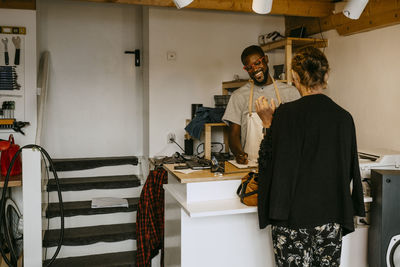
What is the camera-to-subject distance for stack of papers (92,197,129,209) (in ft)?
14.0

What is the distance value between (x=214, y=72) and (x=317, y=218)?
2973 mm

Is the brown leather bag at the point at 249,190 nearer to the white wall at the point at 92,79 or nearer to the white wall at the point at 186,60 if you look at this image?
the white wall at the point at 186,60

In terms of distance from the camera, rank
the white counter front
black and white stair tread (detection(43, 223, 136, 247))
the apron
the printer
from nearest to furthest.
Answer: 1. the white counter front
2. the printer
3. the apron
4. black and white stair tread (detection(43, 223, 136, 247))

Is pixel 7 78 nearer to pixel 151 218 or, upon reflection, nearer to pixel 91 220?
pixel 91 220

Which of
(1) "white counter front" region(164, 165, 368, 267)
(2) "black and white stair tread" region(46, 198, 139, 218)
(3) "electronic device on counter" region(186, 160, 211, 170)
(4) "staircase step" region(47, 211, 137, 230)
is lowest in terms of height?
(4) "staircase step" region(47, 211, 137, 230)

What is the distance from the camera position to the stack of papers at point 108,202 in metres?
4.25

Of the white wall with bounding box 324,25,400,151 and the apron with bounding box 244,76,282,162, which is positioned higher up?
the white wall with bounding box 324,25,400,151

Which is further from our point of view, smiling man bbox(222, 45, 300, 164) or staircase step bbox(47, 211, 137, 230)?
staircase step bbox(47, 211, 137, 230)

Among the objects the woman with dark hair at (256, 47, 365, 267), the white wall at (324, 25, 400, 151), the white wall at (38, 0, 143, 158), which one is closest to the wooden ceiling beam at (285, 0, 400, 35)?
the white wall at (324, 25, 400, 151)

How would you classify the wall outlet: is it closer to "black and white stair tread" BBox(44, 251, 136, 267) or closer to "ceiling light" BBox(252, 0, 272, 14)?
"black and white stair tread" BBox(44, 251, 136, 267)

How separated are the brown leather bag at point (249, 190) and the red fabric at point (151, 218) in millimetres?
1232

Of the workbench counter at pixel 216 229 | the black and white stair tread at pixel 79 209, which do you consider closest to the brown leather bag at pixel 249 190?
the workbench counter at pixel 216 229

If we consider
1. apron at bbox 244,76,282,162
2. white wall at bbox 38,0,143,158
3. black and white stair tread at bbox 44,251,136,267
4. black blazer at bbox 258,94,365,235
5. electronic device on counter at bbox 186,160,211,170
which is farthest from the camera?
white wall at bbox 38,0,143,158

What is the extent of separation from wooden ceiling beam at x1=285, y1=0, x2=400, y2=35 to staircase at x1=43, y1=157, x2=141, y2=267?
2.52 meters
